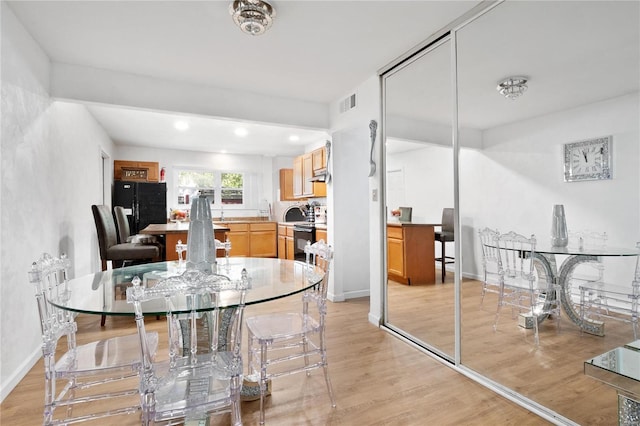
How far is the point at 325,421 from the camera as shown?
5.74ft

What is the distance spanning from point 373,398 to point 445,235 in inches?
52.5

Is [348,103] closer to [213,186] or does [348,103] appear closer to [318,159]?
[318,159]

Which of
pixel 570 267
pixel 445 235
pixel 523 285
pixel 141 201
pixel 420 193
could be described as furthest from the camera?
pixel 141 201

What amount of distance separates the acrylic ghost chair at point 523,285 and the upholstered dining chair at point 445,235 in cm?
39

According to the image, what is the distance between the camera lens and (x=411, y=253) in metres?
3.29

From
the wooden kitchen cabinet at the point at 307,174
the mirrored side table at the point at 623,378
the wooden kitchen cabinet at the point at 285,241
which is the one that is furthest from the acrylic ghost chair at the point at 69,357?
the wooden kitchen cabinet at the point at 285,241

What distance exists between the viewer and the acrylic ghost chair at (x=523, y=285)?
1.91 meters

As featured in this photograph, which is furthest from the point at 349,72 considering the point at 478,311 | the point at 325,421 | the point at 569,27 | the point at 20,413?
the point at 20,413

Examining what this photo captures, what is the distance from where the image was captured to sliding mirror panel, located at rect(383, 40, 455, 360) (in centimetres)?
256

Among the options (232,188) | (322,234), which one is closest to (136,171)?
(232,188)

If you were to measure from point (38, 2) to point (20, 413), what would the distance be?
2.51m

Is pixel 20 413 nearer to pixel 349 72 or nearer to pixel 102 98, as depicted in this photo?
pixel 102 98

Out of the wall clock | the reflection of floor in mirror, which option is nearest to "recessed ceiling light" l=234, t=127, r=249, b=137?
the reflection of floor in mirror

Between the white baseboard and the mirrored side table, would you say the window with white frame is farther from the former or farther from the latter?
the mirrored side table
